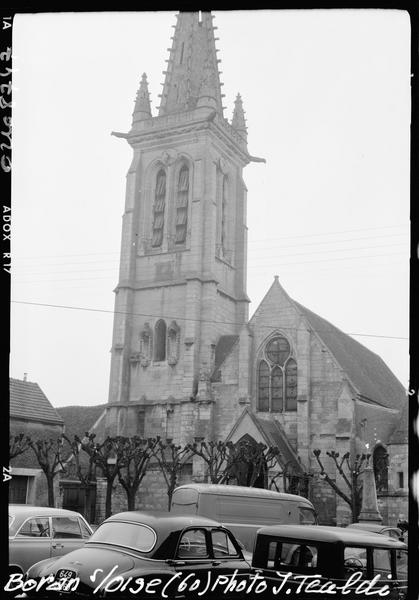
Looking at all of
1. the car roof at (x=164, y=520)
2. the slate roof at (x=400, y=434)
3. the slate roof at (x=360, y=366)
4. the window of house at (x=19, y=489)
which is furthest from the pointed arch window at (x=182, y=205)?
the car roof at (x=164, y=520)

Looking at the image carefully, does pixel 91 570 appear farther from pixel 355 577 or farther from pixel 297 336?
pixel 297 336

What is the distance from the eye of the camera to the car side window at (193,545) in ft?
32.0

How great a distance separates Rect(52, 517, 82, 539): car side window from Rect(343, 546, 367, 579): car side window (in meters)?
5.80

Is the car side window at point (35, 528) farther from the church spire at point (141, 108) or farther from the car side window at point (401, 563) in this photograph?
the church spire at point (141, 108)

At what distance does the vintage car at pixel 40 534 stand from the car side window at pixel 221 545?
347cm

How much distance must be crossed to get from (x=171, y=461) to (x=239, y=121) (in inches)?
1038

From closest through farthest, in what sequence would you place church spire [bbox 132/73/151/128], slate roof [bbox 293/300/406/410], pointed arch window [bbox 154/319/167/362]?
slate roof [bbox 293/300/406/410] < pointed arch window [bbox 154/319/167/362] < church spire [bbox 132/73/151/128]

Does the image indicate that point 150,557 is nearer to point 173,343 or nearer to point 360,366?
point 173,343

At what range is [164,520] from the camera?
9.88 meters

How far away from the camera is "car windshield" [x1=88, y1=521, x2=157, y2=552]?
31.3 feet

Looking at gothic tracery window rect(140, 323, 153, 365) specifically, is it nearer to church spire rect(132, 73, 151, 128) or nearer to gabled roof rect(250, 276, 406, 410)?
gabled roof rect(250, 276, 406, 410)

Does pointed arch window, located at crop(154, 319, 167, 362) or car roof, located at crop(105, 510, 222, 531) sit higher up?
pointed arch window, located at crop(154, 319, 167, 362)

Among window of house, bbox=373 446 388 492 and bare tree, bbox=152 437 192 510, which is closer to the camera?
bare tree, bbox=152 437 192 510

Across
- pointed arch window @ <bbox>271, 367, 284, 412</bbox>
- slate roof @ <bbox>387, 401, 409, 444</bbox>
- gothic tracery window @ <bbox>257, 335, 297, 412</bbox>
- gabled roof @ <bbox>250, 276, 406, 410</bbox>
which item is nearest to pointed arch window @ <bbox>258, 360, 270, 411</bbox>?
gothic tracery window @ <bbox>257, 335, 297, 412</bbox>
